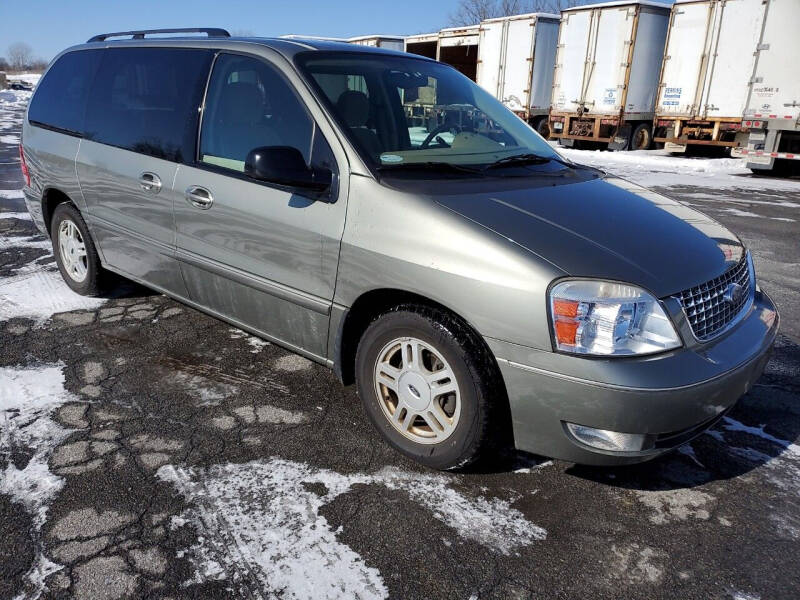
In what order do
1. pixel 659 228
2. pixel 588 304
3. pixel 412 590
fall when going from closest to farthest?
pixel 412 590 → pixel 588 304 → pixel 659 228

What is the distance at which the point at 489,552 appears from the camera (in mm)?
2254

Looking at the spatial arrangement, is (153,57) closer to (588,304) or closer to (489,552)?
(588,304)

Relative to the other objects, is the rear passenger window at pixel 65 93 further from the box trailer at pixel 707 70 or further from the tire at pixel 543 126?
the tire at pixel 543 126

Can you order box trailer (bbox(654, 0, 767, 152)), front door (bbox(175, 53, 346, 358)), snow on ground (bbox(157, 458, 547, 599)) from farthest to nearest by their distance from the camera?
box trailer (bbox(654, 0, 767, 152)) < front door (bbox(175, 53, 346, 358)) < snow on ground (bbox(157, 458, 547, 599))

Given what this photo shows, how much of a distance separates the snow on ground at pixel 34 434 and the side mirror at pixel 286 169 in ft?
4.99

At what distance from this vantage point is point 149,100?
373cm

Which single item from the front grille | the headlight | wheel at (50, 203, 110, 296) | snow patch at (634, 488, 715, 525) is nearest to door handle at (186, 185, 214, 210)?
wheel at (50, 203, 110, 296)

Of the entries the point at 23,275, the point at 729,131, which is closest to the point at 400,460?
the point at 23,275

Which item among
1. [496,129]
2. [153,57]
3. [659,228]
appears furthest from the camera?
[153,57]

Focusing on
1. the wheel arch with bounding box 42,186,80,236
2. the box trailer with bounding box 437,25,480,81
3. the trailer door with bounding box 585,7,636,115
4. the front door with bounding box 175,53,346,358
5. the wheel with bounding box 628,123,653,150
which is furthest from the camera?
the box trailer with bounding box 437,25,480,81

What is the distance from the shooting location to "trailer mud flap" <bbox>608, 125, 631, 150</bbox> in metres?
17.7

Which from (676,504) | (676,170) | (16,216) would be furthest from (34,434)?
(676,170)

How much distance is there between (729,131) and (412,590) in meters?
17.0

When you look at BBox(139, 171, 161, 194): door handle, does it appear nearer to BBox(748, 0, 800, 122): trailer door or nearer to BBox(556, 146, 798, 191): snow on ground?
BBox(556, 146, 798, 191): snow on ground
